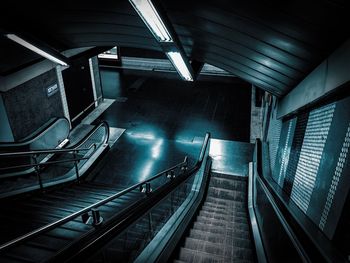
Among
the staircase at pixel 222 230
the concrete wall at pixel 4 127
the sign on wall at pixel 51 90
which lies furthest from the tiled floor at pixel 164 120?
the concrete wall at pixel 4 127

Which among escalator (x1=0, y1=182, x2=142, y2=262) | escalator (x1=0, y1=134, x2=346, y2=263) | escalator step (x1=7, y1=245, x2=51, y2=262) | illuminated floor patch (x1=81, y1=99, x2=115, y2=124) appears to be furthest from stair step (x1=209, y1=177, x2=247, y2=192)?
illuminated floor patch (x1=81, y1=99, x2=115, y2=124)

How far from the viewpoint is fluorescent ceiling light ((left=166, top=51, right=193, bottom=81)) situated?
15.1 ft

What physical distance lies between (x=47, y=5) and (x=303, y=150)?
407 cm

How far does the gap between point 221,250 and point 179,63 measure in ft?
10.5

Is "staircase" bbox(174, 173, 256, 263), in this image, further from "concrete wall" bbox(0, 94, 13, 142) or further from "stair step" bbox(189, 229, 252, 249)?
"concrete wall" bbox(0, 94, 13, 142)

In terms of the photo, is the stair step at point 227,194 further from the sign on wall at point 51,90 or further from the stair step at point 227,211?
the sign on wall at point 51,90

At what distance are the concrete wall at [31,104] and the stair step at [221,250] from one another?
5253 millimetres

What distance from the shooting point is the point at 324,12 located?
93.0 inches

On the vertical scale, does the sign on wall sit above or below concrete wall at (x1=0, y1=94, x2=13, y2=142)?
above

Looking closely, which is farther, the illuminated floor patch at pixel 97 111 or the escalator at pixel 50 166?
the illuminated floor patch at pixel 97 111

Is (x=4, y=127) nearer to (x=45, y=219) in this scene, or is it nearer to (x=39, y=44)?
(x=39, y=44)

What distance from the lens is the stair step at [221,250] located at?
393 centimetres

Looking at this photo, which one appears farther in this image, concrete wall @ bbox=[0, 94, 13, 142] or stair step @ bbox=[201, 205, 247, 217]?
concrete wall @ bbox=[0, 94, 13, 142]

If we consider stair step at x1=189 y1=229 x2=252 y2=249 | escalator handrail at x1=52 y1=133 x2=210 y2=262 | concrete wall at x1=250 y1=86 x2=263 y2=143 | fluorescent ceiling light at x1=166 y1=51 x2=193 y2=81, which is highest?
fluorescent ceiling light at x1=166 y1=51 x2=193 y2=81
